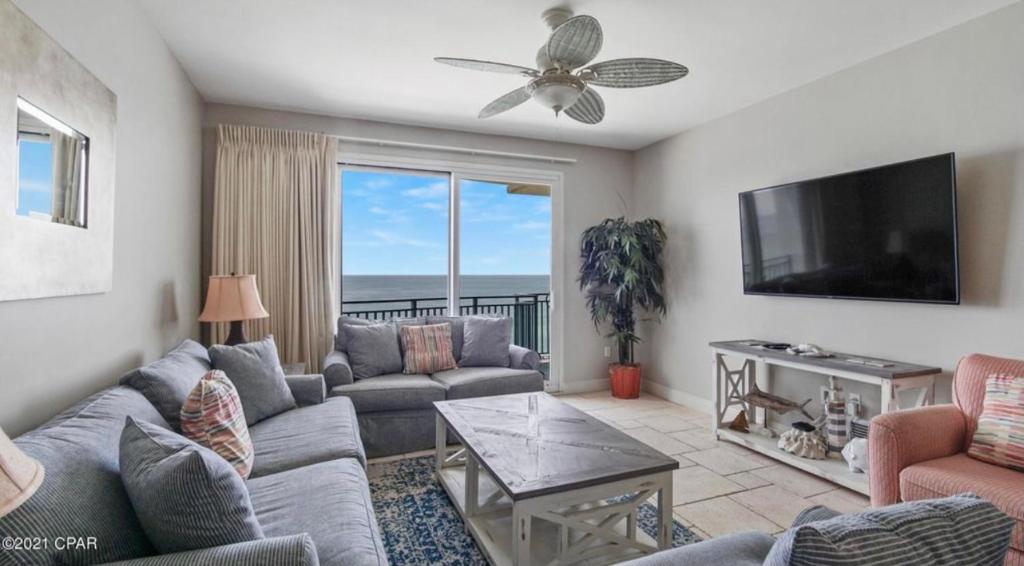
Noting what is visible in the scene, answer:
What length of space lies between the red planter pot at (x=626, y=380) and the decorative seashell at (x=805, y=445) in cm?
163

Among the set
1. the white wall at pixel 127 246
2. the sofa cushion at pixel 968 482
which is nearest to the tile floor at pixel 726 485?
the sofa cushion at pixel 968 482

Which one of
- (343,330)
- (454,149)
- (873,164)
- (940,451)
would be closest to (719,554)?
(940,451)

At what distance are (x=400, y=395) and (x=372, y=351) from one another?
537 mm

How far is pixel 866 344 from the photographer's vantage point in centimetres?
296

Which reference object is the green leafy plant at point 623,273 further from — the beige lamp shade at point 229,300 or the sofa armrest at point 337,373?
the beige lamp shade at point 229,300

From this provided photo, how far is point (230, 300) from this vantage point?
2.95 meters

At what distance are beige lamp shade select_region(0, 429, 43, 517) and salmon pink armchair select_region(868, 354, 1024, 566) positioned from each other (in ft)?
8.57

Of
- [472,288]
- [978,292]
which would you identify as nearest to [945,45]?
[978,292]

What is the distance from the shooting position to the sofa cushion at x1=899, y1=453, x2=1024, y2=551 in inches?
64.0

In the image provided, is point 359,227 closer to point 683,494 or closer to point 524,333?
point 524,333

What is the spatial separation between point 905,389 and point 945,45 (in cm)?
191

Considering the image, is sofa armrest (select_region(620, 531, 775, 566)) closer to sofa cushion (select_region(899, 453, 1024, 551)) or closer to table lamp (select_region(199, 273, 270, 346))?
sofa cushion (select_region(899, 453, 1024, 551))

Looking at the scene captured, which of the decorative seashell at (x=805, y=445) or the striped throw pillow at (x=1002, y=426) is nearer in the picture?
the striped throw pillow at (x=1002, y=426)

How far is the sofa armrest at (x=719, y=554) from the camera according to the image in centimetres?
120
